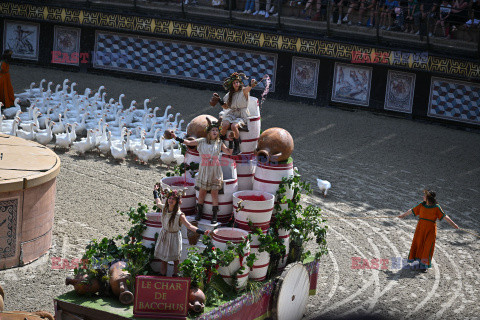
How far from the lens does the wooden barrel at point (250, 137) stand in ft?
32.6

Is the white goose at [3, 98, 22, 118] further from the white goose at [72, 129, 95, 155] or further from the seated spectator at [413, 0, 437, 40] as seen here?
the seated spectator at [413, 0, 437, 40]

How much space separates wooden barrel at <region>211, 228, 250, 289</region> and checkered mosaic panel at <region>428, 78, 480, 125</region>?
1299 centimetres

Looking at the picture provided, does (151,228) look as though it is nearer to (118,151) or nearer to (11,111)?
(118,151)

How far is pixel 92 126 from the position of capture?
1789cm

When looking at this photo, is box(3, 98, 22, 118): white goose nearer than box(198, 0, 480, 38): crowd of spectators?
Yes

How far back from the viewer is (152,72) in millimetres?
23516

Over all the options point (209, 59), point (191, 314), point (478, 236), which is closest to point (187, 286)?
point (191, 314)

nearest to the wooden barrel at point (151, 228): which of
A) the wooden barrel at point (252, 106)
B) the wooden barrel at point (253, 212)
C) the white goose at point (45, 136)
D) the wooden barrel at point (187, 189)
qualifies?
the wooden barrel at point (187, 189)

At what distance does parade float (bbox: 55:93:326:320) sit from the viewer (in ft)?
25.8

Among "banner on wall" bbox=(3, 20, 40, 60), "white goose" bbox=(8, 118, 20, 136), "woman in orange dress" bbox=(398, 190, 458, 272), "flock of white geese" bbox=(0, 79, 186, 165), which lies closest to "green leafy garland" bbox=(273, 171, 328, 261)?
"woman in orange dress" bbox=(398, 190, 458, 272)

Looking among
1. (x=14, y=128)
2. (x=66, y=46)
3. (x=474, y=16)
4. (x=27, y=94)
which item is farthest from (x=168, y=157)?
(x=66, y=46)

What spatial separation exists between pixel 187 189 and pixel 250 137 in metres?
1.13

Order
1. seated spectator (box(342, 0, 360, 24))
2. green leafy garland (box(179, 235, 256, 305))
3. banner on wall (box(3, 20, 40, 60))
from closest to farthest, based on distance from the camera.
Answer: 1. green leafy garland (box(179, 235, 256, 305))
2. seated spectator (box(342, 0, 360, 24))
3. banner on wall (box(3, 20, 40, 60))

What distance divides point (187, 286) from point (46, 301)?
288cm
